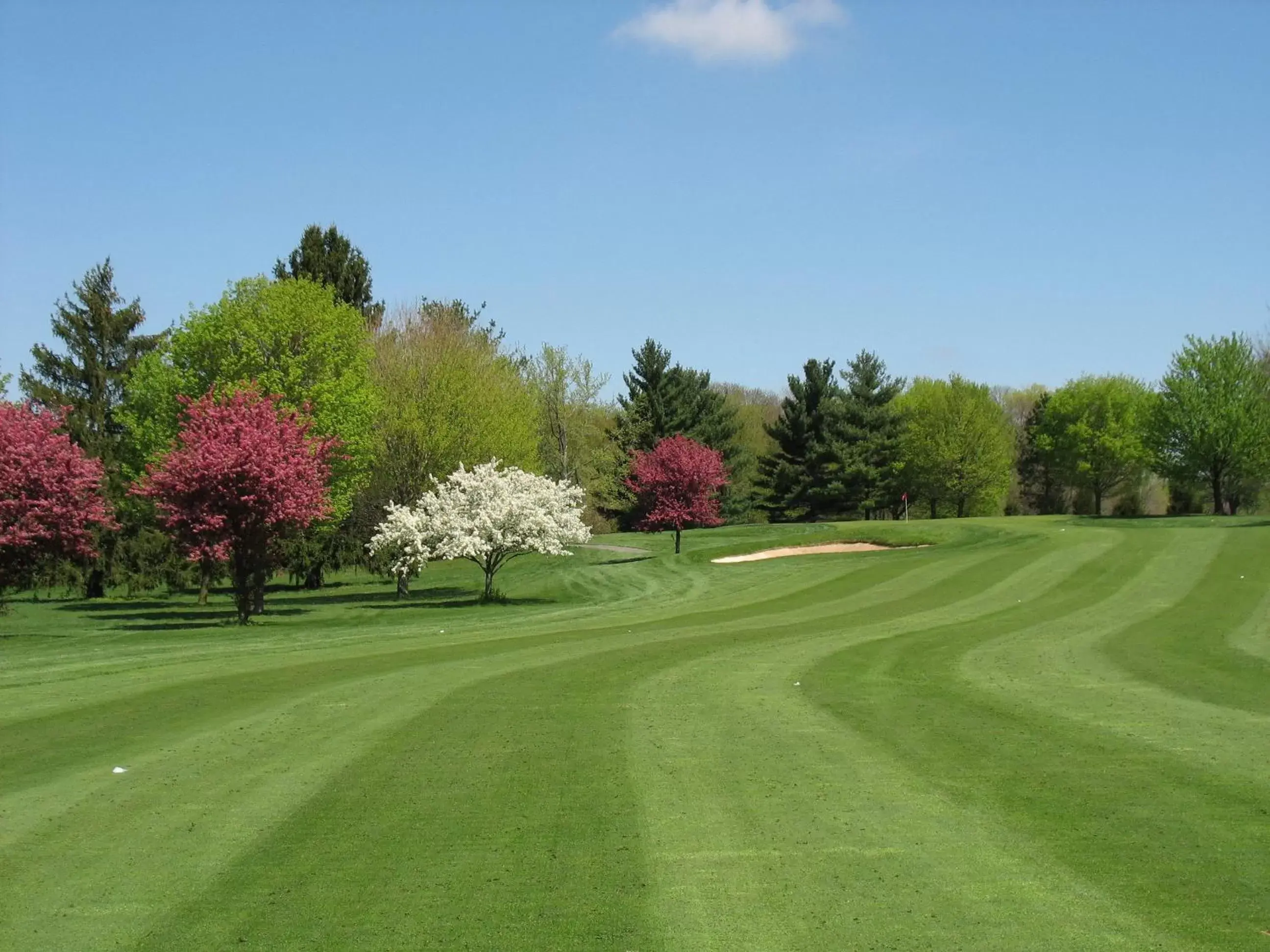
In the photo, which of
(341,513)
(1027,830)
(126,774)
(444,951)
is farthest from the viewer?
(341,513)

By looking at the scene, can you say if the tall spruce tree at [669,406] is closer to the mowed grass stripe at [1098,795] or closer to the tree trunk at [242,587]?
the tree trunk at [242,587]

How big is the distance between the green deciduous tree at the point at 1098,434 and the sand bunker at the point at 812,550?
154ft

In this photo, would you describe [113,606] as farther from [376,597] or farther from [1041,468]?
[1041,468]

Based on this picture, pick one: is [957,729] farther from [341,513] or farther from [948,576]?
[341,513]

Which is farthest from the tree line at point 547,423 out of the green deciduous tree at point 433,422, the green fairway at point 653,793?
the green fairway at point 653,793

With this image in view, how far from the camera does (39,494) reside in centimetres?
3472

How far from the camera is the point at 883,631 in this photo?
1012 inches

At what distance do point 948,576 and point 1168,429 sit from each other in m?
47.9

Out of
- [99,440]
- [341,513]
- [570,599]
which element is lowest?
[570,599]

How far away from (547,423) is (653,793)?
7049 centimetres

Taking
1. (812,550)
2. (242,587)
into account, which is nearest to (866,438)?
(812,550)

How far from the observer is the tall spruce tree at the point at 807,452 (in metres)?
88.7

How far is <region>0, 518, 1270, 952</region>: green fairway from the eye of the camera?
293 inches

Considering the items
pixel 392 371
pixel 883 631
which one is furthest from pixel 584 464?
pixel 883 631
